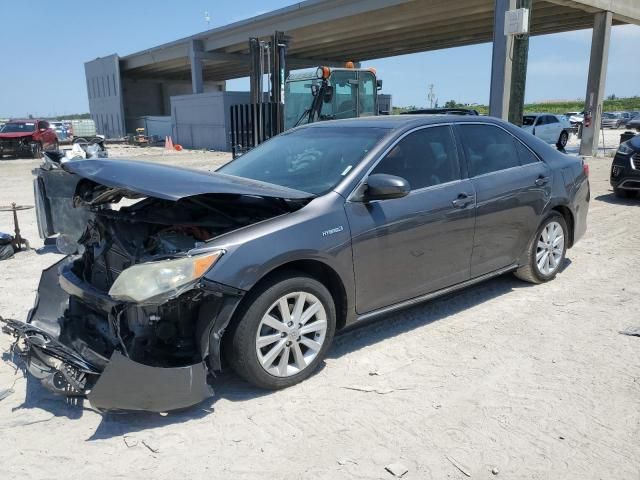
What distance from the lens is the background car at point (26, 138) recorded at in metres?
22.4

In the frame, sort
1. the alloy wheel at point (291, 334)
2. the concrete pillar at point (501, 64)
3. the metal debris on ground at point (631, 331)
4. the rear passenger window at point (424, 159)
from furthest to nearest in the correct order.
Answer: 1. the concrete pillar at point (501, 64)
2. the metal debris on ground at point (631, 331)
3. the rear passenger window at point (424, 159)
4. the alloy wheel at point (291, 334)

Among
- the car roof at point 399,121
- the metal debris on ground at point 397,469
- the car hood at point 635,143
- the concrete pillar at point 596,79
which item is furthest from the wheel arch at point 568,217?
the concrete pillar at point 596,79

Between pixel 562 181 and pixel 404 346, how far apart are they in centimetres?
250

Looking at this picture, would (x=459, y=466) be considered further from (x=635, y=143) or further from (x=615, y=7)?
(x=615, y=7)

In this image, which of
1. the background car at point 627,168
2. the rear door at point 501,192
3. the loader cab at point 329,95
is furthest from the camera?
the loader cab at point 329,95

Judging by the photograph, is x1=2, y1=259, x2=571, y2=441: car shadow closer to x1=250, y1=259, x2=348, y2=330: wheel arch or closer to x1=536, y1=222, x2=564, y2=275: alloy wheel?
x1=250, y1=259, x2=348, y2=330: wheel arch

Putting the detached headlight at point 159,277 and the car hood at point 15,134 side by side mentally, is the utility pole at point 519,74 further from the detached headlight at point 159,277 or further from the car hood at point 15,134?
the car hood at point 15,134

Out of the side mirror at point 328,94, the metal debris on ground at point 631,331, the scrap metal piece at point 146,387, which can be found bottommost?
the metal debris on ground at point 631,331

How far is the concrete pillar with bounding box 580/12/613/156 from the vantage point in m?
20.3

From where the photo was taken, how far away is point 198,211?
12.1 ft

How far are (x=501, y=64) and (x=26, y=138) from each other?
19241 millimetres

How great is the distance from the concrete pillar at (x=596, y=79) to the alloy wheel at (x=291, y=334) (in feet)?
67.9

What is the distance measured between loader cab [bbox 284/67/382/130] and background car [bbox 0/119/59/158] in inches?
540

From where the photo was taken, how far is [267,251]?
10.3ft
